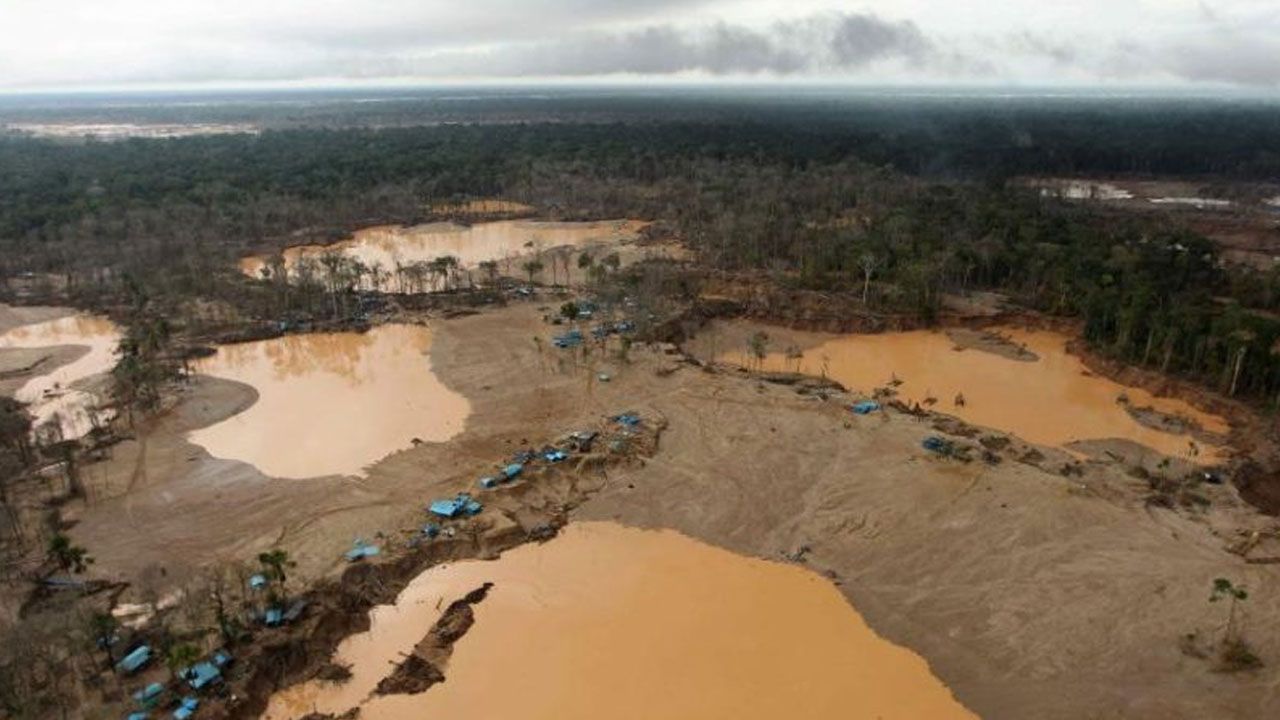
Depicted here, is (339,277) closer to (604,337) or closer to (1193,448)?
(604,337)

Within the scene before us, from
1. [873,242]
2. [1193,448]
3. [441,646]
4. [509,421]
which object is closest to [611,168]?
[873,242]

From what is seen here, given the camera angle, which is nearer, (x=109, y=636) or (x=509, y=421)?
(x=109, y=636)

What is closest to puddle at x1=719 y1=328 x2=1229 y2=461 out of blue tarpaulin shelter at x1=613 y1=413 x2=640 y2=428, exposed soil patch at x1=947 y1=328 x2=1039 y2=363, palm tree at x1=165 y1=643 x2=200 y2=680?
exposed soil patch at x1=947 y1=328 x2=1039 y2=363

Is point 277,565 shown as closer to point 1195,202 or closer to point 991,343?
point 991,343

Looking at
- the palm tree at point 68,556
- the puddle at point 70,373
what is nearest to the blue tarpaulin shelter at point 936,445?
the palm tree at point 68,556

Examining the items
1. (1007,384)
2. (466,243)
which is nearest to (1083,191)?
(1007,384)

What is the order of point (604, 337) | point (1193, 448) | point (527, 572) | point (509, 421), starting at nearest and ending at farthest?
1. point (527, 572)
2. point (1193, 448)
3. point (509, 421)
4. point (604, 337)

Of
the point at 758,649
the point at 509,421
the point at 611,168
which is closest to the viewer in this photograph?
the point at 758,649

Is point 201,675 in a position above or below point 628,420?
below
